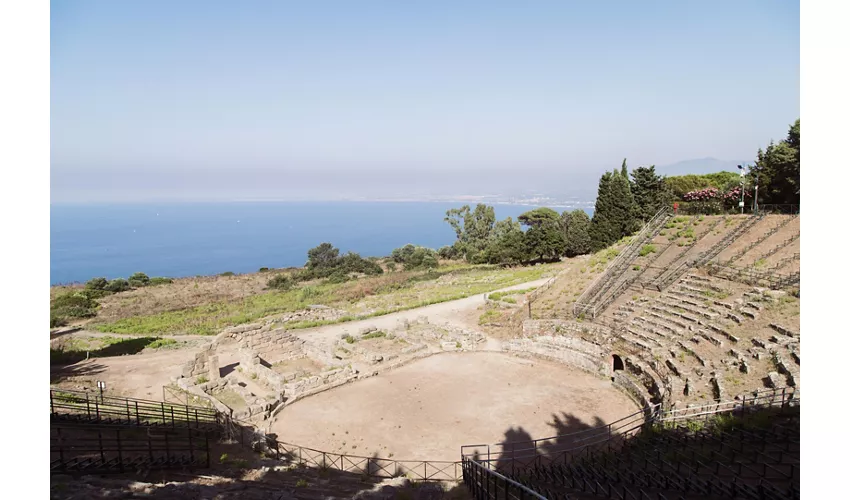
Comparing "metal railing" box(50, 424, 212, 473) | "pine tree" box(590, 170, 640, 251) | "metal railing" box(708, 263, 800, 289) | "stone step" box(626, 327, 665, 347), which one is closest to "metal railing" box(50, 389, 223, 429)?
"metal railing" box(50, 424, 212, 473)

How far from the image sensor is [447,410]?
18.8 metres

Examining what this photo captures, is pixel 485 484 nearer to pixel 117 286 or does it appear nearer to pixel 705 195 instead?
pixel 705 195

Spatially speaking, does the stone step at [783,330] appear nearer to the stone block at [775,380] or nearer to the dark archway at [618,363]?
the stone block at [775,380]

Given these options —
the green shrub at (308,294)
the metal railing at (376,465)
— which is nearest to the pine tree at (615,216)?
the green shrub at (308,294)

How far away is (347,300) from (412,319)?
13.2m

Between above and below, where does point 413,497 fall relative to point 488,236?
below

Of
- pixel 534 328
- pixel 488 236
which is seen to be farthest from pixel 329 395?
pixel 488 236

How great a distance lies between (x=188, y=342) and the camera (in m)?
30.2

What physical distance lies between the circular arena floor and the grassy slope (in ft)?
46.9

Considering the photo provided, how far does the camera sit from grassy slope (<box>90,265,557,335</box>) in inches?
1446

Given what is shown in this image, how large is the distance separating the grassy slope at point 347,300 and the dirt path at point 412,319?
1.27m

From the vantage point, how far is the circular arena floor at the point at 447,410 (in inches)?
648

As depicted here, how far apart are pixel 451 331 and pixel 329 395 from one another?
33.0ft

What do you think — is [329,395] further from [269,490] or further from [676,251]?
[676,251]
